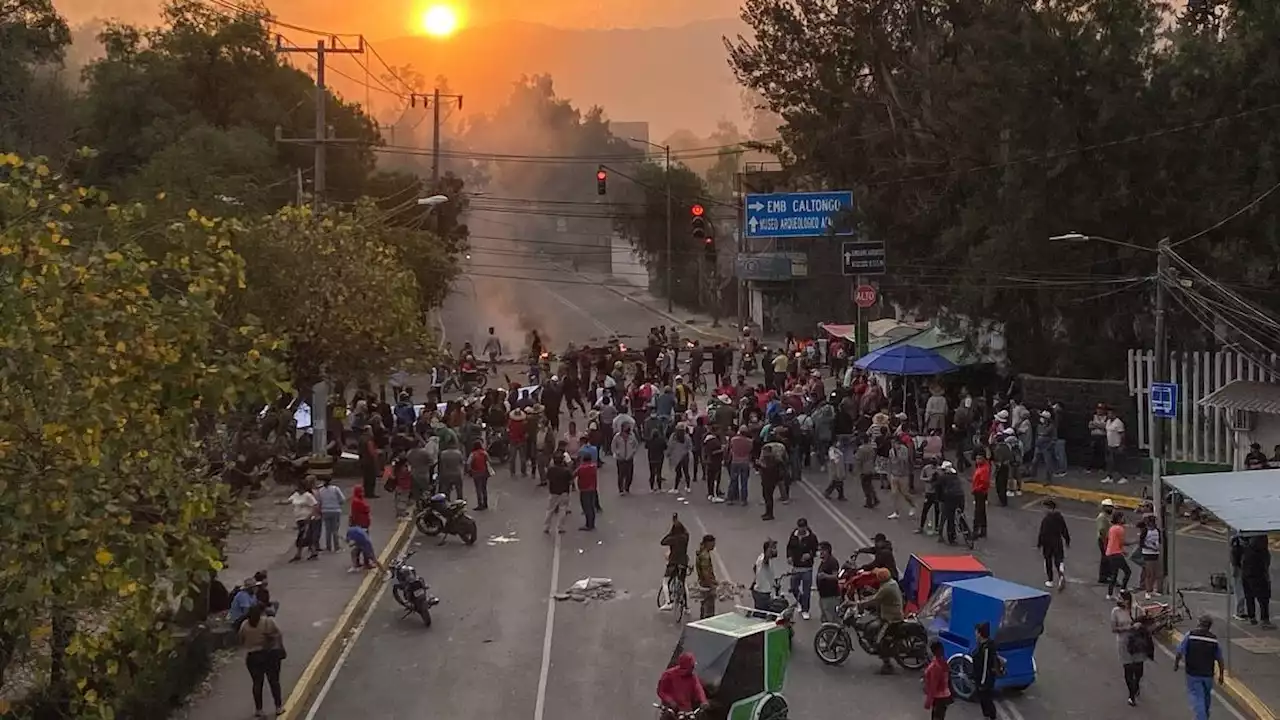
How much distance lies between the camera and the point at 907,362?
34.4 metres

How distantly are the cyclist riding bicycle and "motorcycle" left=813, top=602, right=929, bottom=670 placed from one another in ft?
8.53

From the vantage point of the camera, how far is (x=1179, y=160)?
103 ft

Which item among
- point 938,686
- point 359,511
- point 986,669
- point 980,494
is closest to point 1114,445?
point 980,494

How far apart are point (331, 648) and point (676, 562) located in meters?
4.92

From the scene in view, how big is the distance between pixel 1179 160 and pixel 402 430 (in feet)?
62.9

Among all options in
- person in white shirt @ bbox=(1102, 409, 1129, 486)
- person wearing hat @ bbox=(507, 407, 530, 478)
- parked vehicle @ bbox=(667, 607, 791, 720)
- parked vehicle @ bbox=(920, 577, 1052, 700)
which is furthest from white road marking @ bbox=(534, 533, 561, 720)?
person in white shirt @ bbox=(1102, 409, 1129, 486)

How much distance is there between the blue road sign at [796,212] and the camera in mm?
40812

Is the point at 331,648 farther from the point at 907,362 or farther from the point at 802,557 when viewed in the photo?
the point at 907,362

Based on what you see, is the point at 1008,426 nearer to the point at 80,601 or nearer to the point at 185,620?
the point at 185,620

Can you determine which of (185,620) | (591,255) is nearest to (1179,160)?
(185,620)

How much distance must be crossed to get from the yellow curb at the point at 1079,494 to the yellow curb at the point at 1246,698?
10.2 meters

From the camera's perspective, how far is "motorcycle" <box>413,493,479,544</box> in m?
24.0

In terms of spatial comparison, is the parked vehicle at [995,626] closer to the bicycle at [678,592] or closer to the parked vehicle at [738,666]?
the parked vehicle at [738,666]

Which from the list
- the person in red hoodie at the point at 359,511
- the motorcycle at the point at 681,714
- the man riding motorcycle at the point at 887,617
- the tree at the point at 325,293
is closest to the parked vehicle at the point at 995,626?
the man riding motorcycle at the point at 887,617
